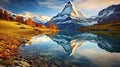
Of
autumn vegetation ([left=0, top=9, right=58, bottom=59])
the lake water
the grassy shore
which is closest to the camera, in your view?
the grassy shore

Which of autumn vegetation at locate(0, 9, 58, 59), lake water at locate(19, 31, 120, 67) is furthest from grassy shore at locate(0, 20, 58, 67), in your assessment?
lake water at locate(19, 31, 120, 67)

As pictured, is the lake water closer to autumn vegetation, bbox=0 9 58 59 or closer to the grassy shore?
the grassy shore

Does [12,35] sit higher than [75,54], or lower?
higher

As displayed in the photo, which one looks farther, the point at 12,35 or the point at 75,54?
the point at 12,35

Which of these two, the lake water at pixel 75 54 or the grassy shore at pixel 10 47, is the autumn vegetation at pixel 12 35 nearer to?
the grassy shore at pixel 10 47

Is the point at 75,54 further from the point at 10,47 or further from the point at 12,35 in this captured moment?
the point at 12,35

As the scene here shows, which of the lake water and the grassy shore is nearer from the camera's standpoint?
the grassy shore

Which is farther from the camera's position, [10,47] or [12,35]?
[12,35]

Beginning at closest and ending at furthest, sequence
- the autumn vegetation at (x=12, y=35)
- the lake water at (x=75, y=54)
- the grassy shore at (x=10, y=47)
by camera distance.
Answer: the grassy shore at (x=10, y=47) < the lake water at (x=75, y=54) < the autumn vegetation at (x=12, y=35)

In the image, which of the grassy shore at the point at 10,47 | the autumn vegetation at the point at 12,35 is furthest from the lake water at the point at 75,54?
the autumn vegetation at the point at 12,35

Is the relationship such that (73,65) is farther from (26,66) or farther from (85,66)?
(26,66)

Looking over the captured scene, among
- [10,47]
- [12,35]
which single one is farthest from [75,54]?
[12,35]

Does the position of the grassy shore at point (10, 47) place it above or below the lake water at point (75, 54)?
above

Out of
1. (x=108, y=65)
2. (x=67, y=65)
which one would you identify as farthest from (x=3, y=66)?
(x=108, y=65)
